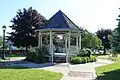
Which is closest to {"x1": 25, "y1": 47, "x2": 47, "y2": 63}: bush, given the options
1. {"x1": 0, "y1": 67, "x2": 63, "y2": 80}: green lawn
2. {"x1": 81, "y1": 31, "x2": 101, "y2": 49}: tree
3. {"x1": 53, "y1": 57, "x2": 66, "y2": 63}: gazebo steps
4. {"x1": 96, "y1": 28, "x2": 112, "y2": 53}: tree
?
{"x1": 53, "y1": 57, "x2": 66, "y2": 63}: gazebo steps

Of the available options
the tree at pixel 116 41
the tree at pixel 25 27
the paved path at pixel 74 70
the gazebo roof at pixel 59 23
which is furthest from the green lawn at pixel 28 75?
the tree at pixel 25 27

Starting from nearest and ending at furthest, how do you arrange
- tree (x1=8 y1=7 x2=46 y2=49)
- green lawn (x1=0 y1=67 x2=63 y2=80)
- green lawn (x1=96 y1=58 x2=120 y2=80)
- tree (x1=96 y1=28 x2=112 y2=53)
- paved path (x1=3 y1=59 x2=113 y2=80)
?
1. green lawn (x1=0 y1=67 x2=63 y2=80)
2. green lawn (x1=96 y1=58 x2=120 y2=80)
3. paved path (x1=3 y1=59 x2=113 y2=80)
4. tree (x1=8 y1=7 x2=46 y2=49)
5. tree (x1=96 y1=28 x2=112 y2=53)

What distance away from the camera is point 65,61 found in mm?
27562

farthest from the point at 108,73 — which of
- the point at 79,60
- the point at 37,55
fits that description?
the point at 37,55

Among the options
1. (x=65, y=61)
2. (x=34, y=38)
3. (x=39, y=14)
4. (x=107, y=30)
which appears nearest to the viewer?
(x=65, y=61)

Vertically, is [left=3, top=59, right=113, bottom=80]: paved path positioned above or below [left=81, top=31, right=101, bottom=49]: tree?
below

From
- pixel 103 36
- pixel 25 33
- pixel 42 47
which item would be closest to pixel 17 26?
pixel 25 33

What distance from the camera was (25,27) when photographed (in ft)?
152

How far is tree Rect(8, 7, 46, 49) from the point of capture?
45.5 meters

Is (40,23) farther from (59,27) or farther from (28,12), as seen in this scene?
(59,27)

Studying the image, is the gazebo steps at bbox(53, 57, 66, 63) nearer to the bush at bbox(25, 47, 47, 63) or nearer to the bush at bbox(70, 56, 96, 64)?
the bush at bbox(25, 47, 47, 63)

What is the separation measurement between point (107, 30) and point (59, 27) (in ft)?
123

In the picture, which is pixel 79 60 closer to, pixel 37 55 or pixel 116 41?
pixel 37 55

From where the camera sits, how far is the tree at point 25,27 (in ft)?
149
